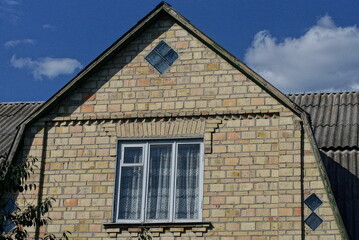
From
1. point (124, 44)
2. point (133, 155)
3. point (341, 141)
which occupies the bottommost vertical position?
point (133, 155)

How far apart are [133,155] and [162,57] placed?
1.84 metres

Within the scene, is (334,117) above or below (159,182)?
above

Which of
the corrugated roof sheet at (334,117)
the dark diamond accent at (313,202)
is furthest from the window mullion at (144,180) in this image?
the corrugated roof sheet at (334,117)

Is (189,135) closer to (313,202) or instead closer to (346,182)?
(313,202)

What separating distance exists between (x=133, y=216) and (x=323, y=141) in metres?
4.25

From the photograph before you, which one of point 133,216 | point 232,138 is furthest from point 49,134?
point 232,138

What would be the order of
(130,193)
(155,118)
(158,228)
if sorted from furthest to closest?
(155,118) < (130,193) < (158,228)

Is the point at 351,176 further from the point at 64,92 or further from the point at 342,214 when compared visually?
the point at 64,92

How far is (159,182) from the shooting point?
1512 cm

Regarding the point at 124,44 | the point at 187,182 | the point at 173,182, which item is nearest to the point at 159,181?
the point at 173,182

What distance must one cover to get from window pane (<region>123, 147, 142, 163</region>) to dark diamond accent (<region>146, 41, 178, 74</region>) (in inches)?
58.2

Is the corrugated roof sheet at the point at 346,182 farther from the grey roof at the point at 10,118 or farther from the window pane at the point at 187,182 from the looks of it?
the grey roof at the point at 10,118

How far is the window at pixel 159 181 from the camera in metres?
14.9

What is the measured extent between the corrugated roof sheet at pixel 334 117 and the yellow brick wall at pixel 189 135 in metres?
2.29
